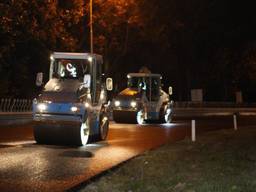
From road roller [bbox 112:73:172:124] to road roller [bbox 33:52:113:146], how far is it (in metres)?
10.3

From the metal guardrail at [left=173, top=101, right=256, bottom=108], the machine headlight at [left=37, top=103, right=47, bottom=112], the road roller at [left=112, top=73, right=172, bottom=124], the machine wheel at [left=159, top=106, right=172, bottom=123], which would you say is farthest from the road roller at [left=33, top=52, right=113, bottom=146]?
the metal guardrail at [left=173, top=101, right=256, bottom=108]

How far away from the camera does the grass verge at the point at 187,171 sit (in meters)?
11.1

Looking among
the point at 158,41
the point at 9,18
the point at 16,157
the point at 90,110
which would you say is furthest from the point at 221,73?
the point at 16,157

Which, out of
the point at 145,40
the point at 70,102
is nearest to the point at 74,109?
the point at 70,102

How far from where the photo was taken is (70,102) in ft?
62.2

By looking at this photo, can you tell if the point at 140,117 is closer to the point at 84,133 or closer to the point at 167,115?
the point at 167,115

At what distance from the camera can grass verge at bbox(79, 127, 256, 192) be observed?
11125 millimetres

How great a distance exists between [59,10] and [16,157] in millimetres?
26373

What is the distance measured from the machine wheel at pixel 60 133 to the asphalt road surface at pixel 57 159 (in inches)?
13.9

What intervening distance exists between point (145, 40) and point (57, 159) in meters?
35.7

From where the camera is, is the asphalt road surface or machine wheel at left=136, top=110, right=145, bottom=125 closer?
the asphalt road surface

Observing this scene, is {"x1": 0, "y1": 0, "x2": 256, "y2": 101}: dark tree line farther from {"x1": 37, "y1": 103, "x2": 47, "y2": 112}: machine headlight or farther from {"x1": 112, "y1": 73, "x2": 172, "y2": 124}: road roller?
{"x1": 37, "y1": 103, "x2": 47, "y2": 112}: machine headlight

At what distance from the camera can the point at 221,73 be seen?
6519 cm

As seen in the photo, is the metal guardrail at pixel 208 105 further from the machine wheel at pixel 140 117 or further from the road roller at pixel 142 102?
the machine wheel at pixel 140 117
